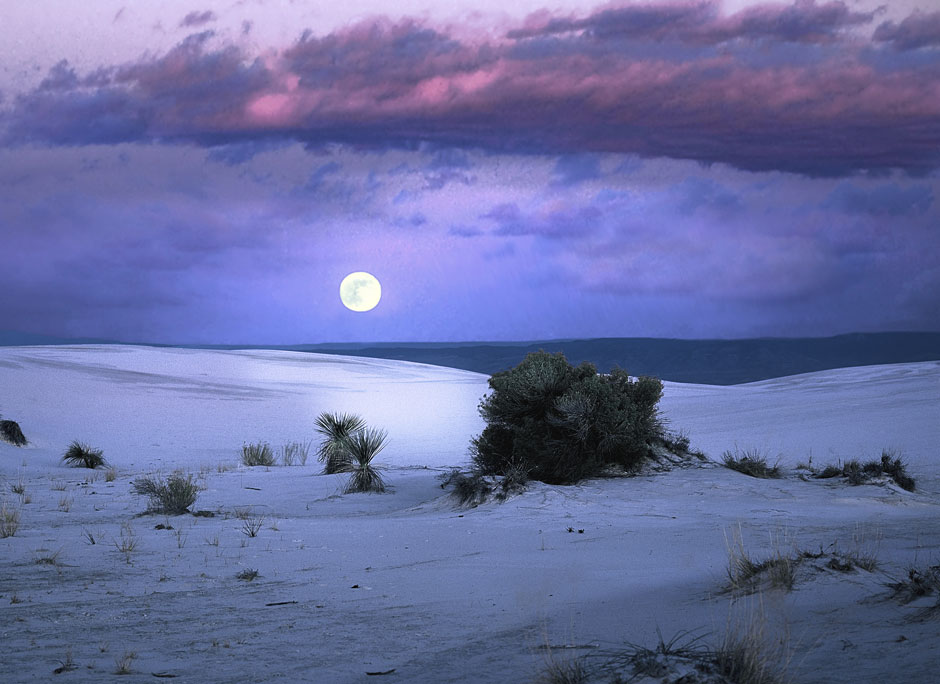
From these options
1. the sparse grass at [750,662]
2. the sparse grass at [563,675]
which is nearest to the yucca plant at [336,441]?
the sparse grass at [563,675]

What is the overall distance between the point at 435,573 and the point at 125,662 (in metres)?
2.98

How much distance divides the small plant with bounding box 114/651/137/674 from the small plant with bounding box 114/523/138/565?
3.02m

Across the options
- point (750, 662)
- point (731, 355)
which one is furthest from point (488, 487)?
point (731, 355)

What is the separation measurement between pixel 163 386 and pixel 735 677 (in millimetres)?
40640

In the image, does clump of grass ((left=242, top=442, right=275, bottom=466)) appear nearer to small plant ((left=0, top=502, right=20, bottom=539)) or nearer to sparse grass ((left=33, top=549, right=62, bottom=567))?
small plant ((left=0, top=502, right=20, bottom=539))

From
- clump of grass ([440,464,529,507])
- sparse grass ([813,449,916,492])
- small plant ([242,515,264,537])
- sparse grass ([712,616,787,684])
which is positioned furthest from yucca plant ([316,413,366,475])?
sparse grass ([712,616,787,684])

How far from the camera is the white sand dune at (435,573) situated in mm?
4707

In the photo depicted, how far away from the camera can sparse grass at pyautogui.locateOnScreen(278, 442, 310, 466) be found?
1988 centimetres

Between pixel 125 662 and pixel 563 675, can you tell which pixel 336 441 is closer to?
pixel 125 662

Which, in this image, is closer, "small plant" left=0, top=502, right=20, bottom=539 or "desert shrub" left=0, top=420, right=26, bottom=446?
"small plant" left=0, top=502, right=20, bottom=539

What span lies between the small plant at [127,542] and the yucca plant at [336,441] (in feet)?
22.1

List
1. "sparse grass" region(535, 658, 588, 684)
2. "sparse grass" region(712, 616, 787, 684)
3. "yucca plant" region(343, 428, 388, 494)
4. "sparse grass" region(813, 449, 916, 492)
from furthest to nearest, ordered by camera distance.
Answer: "yucca plant" region(343, 428, 388, 494)
"sparse grass" region(813, 449, 916, 492)
"sparse grass" region(535, 658, 588, 684)
"sparse grass" region(712, 616, 787, 684)

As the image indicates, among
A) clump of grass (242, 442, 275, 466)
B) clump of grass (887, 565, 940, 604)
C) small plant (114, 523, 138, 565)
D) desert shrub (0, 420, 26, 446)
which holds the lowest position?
clump of grass (242, 442, 275, 466)

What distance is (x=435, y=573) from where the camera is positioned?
23.6 ft
